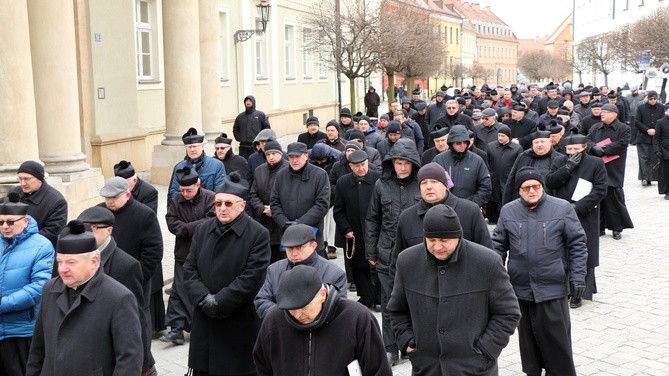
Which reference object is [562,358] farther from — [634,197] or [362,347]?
[634,197]

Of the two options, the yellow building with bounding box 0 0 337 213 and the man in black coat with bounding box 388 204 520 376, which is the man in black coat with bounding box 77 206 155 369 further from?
the yellow building with bounding box 0 0 337 213

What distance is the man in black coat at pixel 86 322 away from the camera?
4.79 m

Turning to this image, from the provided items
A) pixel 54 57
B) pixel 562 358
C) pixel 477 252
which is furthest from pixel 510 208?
pixel 54 57

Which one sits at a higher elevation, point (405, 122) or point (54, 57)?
point (54, 57)

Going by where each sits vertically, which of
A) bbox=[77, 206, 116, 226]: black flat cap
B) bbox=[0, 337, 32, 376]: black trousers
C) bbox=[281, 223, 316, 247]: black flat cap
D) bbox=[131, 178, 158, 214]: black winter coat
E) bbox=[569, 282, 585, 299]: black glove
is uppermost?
bbox=[77, 206, 116, 226]: black flat cap

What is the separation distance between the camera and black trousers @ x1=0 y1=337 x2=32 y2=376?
6.45 meters

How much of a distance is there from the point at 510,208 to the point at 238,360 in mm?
2581

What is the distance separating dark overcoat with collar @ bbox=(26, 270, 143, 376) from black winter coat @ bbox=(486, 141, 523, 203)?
30.5ft

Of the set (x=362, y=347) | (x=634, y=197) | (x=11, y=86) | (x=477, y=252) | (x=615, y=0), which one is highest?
(x=615, y=0)

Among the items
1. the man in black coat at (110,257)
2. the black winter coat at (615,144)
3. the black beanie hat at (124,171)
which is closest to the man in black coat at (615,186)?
the black winter coat at (615,144)

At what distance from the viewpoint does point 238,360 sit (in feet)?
21.0

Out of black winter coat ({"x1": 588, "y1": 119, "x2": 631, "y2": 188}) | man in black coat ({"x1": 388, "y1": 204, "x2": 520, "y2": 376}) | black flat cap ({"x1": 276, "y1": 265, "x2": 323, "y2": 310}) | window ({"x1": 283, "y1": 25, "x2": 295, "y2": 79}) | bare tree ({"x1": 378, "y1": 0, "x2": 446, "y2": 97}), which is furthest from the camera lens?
window ({"x1": 283, "y1": 25, "x2": 295, "y2": 79})

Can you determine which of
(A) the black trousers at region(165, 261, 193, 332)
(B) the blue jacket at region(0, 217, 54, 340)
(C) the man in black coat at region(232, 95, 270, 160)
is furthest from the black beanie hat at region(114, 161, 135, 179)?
(C) the man in black coat at region(232, 95, 270, 160)

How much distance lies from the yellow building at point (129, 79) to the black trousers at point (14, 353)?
551 centimetres
